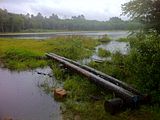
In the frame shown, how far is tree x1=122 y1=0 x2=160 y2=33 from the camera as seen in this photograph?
428 inches

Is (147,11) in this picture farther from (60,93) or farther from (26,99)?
(26,99)

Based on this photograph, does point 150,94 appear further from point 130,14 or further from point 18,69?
point 18,69

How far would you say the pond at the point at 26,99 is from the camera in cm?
872

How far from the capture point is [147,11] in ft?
36.7

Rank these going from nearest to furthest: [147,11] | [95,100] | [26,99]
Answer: [95,100] → [26,99] → [147,11]

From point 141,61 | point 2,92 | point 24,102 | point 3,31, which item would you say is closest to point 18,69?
point 2,92

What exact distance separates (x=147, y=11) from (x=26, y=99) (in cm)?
606

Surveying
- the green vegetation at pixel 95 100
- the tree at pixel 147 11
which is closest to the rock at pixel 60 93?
the green vegetation at pixel 95 100

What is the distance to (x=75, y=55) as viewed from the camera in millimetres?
19453

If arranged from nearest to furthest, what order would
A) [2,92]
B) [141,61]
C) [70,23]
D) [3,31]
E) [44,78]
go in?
[141,61] → [2,92] → [44,78] → [3,31] → [70,23]

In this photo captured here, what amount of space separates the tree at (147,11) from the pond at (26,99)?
4993 millimetres

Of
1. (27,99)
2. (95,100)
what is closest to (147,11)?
(95,100)

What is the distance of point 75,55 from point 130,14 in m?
7.87

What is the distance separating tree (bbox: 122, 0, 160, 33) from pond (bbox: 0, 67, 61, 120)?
4993 mm
